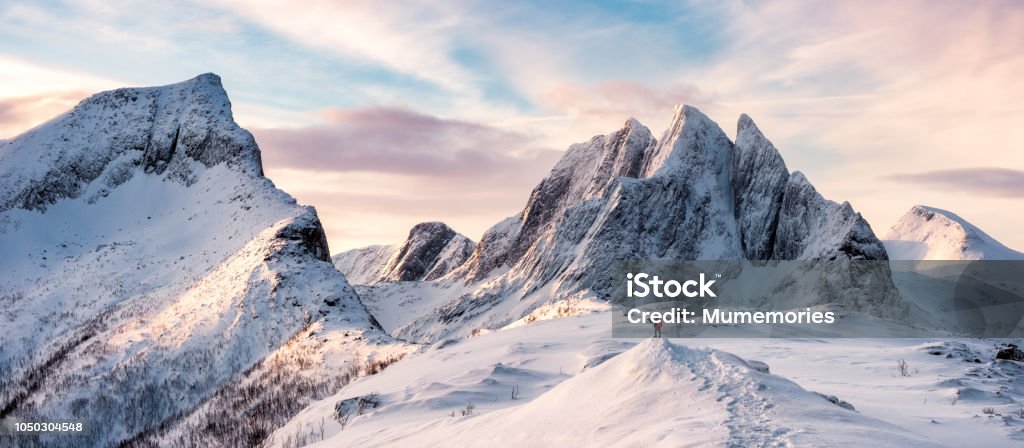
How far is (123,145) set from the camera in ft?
242

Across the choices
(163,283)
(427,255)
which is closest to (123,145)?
(163,283)

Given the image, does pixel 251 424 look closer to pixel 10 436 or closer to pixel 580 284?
pixel 10 436

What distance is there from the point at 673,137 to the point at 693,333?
273ft

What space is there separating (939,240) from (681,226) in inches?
1456

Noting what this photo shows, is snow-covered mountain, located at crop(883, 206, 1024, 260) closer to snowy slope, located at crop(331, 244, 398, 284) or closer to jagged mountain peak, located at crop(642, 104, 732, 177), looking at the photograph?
jagged mountain peak, located at crop(642, 104, 732, 177)

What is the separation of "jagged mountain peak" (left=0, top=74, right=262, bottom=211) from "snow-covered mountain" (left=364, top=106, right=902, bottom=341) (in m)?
30.4

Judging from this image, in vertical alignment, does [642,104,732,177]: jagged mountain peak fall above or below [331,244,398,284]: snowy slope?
above

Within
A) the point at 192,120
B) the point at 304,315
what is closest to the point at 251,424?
the point at 304,315

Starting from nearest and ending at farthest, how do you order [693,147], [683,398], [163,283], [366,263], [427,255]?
[683,398] < [163,283] < [693,147] < [427,255] < [366,263]

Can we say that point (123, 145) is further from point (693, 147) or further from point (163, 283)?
point (693, 147)

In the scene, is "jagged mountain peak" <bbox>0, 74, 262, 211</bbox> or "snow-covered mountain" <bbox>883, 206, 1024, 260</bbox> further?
"snow-covered mountain" <bbox>883, 206, 1024, 260</bbox>

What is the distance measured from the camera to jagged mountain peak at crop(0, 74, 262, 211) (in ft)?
→ 224

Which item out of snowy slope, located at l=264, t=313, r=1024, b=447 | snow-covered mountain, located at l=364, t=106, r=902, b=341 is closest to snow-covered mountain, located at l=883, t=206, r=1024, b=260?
snow-covered mountain, located at l=364, t=106, r=902, b=341

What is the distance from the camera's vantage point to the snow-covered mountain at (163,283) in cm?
3247
